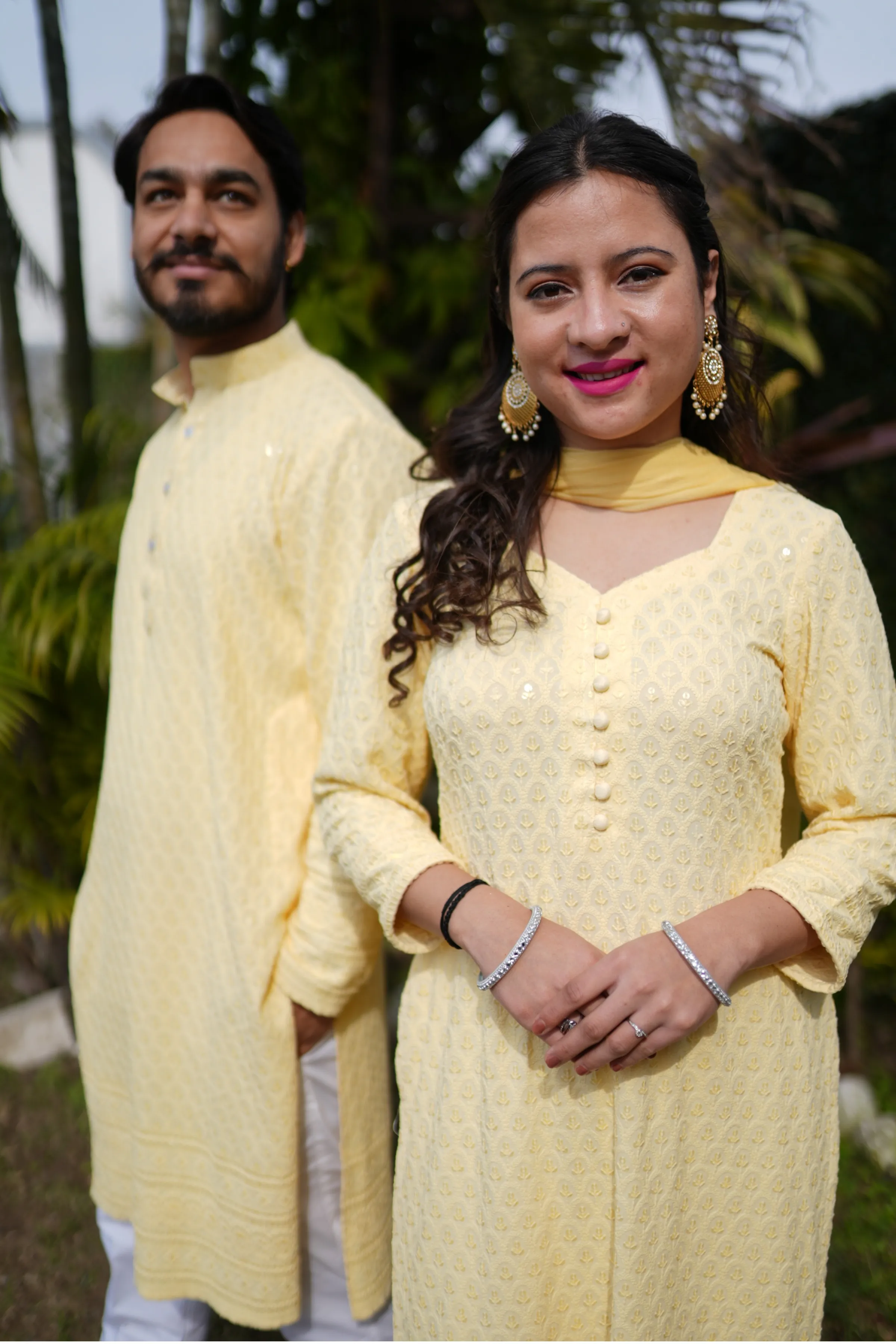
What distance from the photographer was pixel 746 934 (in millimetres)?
1321

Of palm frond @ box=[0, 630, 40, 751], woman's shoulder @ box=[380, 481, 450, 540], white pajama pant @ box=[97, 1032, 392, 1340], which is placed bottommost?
white pajama pant @ box=[97, 1032, 392, 1340]

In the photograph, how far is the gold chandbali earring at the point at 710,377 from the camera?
1.45 m

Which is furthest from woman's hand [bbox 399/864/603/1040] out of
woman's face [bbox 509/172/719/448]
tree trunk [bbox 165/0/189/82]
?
tree trunk [bbox 165/0/189/82]

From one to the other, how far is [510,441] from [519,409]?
0.27 feet

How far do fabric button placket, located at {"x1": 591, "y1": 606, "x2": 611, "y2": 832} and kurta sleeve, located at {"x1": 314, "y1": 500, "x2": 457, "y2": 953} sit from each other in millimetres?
219

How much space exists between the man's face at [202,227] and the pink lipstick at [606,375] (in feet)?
2.78

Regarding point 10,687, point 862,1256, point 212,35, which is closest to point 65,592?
Answer: point 10,687

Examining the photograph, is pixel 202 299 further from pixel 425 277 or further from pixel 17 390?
pixel 425 277

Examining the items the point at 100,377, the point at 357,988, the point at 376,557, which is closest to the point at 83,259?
the point at 376,557

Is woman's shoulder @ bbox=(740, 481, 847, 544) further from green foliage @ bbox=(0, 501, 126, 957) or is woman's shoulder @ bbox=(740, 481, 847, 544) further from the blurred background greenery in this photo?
green foliage @ bbox=(0, 501, 126, 957)

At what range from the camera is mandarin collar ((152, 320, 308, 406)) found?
2027 mm

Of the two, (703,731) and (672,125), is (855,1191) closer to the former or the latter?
(703,731)

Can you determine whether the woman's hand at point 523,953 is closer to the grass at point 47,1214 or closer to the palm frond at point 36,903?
the grass at point 47,1214

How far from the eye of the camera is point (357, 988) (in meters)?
1.83
